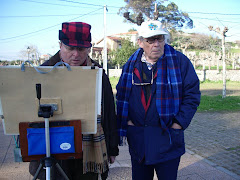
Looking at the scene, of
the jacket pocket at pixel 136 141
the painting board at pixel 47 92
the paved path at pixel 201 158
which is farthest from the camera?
the paved path at pixel 201 158

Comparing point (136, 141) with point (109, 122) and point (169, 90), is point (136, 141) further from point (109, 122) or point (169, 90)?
point (169, 90)

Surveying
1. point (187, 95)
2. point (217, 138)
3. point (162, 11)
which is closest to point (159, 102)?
point (187, 95)

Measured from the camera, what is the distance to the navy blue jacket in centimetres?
200

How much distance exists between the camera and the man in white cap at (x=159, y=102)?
200 cm

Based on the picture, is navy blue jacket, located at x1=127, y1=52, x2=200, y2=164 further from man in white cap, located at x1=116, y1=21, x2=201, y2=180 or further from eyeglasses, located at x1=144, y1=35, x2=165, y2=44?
eyeglasses, located at x1=144, y1=35, x2=165, y2=44

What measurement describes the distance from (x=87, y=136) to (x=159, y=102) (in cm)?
A: 66

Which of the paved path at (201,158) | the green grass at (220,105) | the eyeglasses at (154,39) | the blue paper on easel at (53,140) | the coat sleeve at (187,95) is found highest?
the eyeglasses at (154,39)

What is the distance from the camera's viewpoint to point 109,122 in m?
2.12

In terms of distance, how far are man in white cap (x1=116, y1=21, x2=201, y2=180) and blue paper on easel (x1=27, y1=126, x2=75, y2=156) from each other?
75cm

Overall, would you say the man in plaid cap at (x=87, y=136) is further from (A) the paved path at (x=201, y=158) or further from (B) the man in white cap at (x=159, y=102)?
(A) the paved path at (x=201, y=158)

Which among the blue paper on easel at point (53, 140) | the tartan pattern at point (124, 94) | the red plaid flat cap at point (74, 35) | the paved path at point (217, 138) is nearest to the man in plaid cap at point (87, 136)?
the red plaid flat cap at point (74, 35)

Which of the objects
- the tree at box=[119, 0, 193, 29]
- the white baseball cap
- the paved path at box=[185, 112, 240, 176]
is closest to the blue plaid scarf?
the white baseball cap

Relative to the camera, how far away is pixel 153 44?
2.08 metres

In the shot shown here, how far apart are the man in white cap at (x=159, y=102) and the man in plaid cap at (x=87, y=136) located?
169 millimetres
